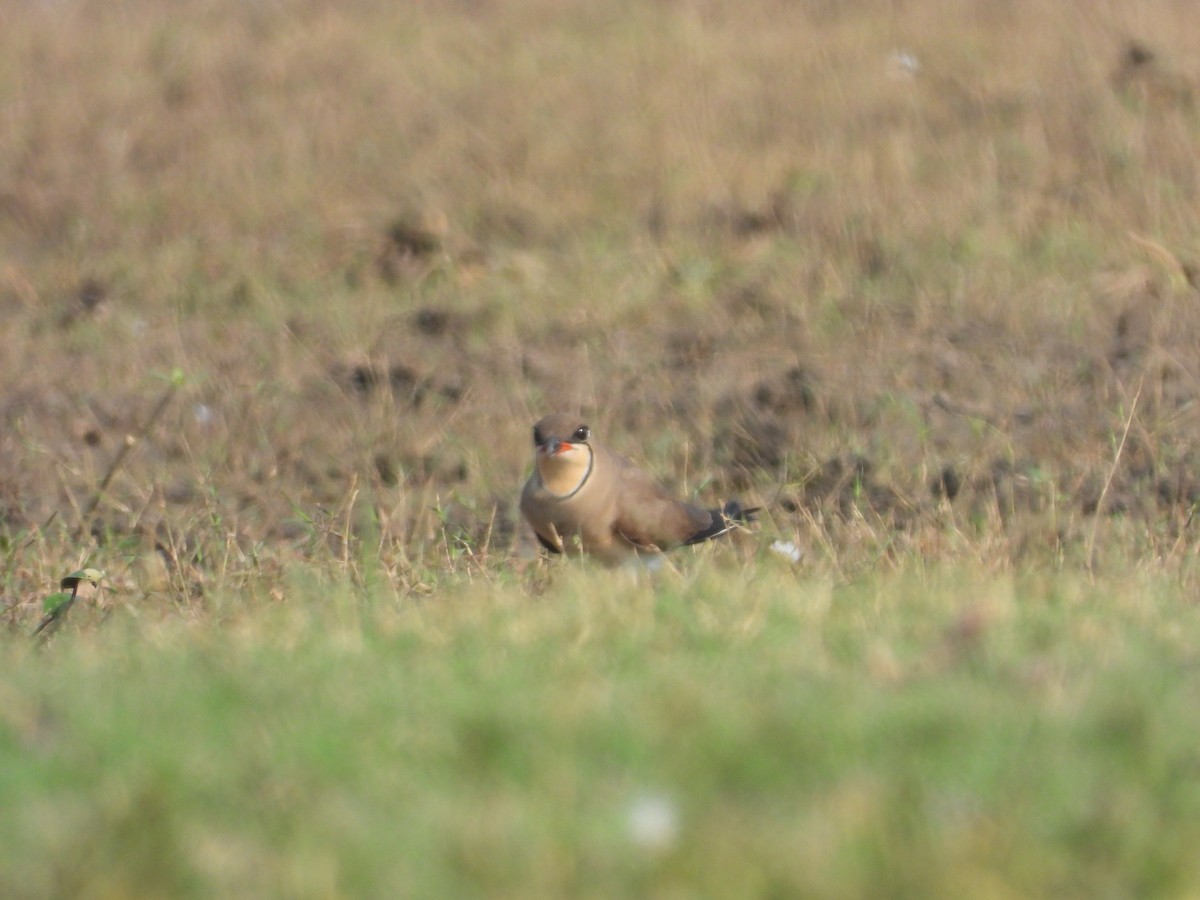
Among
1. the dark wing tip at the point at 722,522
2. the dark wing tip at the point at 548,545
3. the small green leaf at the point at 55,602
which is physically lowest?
the dark wing tip at the point at 722,522

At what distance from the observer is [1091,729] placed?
→ 3168mm

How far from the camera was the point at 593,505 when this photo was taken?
546 cm

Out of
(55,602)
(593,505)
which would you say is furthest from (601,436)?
(55,602)

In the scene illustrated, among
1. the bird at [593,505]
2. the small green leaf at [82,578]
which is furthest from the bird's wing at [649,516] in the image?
the small green leaf at [82,578]

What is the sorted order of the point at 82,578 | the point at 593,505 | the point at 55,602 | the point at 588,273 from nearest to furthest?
the point at 55,602
the point at 593,505
the point at 82,578
the point at 588,273

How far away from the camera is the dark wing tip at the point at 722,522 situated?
5.73 m

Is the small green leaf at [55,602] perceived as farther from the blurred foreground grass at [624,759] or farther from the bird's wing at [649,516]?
the bird's wing at [649,516]

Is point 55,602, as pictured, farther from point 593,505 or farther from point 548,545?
point 593,505

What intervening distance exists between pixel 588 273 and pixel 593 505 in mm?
4846

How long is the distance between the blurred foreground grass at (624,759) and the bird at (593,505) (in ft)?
3.97

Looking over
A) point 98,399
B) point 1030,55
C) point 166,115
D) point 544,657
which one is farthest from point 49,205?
point 544,657

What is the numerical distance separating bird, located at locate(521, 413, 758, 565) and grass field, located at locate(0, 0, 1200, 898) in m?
0.34

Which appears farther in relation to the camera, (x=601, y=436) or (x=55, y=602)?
(x=601, y=436)

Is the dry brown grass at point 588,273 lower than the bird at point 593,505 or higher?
lower
